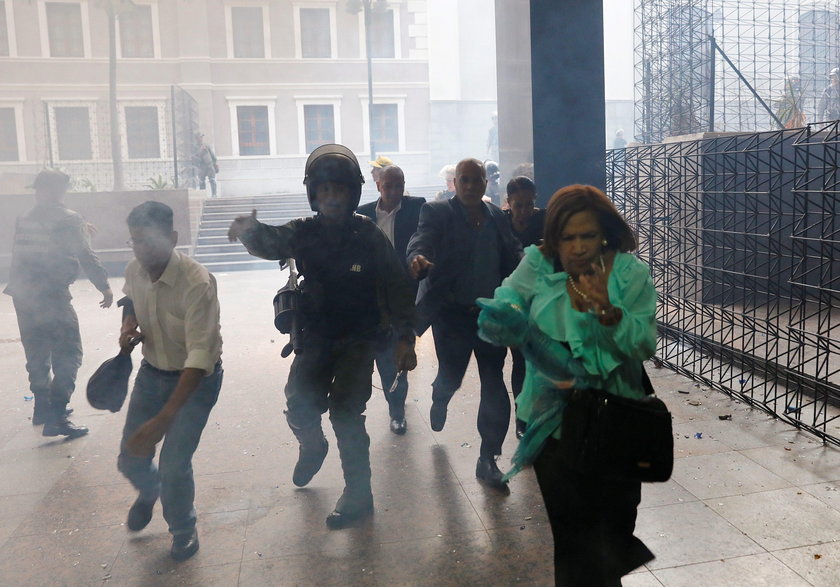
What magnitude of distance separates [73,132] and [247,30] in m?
4.07

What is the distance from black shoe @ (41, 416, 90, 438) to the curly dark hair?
372 cm

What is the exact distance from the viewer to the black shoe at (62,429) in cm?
Answer: 473

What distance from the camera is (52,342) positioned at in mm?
4777

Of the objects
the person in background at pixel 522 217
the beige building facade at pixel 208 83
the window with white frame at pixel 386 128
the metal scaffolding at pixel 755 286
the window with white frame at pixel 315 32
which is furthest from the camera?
the window with white frame at pixel 386 128

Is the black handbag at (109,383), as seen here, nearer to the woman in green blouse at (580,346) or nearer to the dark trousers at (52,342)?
the woman in green blouse at (580,346)

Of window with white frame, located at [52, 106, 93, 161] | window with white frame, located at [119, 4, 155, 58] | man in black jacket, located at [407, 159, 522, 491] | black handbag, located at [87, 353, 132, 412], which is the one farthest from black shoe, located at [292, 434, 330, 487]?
window with white frame, located at [52, 106, 93, 161]

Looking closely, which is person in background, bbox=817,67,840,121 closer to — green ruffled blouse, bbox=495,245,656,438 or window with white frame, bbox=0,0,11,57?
green ruffled blouse, bbox=495,245,656,438

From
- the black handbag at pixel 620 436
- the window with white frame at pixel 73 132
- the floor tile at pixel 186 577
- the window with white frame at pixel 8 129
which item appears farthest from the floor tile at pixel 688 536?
the window with white frame at pixel 8 129

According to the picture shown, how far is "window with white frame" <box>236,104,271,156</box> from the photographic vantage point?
55.4 feet

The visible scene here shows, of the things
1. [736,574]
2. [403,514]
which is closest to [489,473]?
[403,514]

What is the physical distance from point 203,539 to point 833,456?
3.26 metres

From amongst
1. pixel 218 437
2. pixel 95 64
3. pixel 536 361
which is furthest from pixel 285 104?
pixel 536 361

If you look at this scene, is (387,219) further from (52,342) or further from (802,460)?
(802,460)

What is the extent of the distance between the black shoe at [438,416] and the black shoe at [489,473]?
1.84ft
